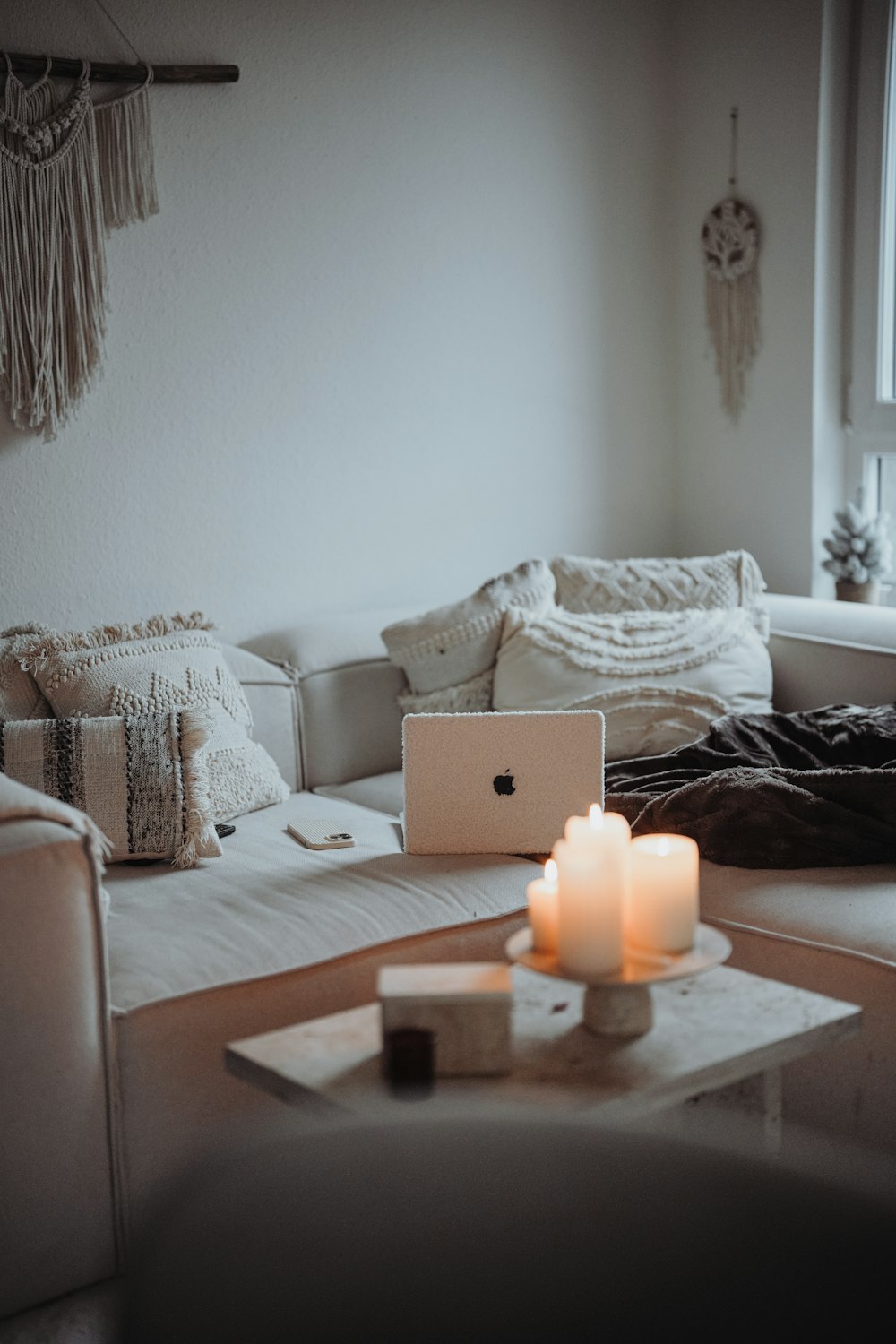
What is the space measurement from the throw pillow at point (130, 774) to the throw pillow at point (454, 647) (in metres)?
0.63

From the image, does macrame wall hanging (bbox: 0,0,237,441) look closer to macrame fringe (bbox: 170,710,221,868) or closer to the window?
macrame fringe (bbox: 170,710,221,868)

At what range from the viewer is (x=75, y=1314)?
1610 mm

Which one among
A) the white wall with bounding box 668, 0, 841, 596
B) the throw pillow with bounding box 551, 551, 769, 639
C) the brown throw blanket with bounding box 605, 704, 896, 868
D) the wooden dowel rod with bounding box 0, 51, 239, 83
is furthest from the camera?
the white wall with bounding box 668, 0, 841, 596

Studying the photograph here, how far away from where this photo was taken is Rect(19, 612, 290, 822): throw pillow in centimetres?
227

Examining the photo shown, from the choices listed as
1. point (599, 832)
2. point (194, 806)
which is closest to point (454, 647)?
point (194, 806)

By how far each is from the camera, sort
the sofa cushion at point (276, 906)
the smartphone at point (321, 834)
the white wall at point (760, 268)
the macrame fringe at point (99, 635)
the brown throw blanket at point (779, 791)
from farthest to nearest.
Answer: the white wall at point (760, 268) → the macrame fringe at point (99, 635) → the smartphone at point (321, 834) → the brown throw blanket at point (779, 791) → the sofa cushion at point (276, 906)

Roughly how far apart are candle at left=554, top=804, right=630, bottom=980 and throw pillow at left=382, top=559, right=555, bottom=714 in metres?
1.34

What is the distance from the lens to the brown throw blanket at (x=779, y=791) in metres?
2.01

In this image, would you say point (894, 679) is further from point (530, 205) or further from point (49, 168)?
point (49, 168)

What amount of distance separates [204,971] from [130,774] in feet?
1.47

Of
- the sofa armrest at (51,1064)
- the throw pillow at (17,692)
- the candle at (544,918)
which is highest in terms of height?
the throw pillow at (17,692)

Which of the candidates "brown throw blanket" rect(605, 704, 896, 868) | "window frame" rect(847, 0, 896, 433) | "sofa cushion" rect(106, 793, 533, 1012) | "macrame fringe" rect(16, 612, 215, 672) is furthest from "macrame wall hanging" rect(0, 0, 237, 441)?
"window frame" rect(847, 0, 896, 433)

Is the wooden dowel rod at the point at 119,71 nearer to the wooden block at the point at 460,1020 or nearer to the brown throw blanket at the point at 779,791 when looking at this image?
the brown throw blanket at the point at 779,791

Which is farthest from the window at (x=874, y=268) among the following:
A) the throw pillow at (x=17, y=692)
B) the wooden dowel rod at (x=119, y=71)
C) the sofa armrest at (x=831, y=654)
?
the throw pillow at (x=17, y=692)
